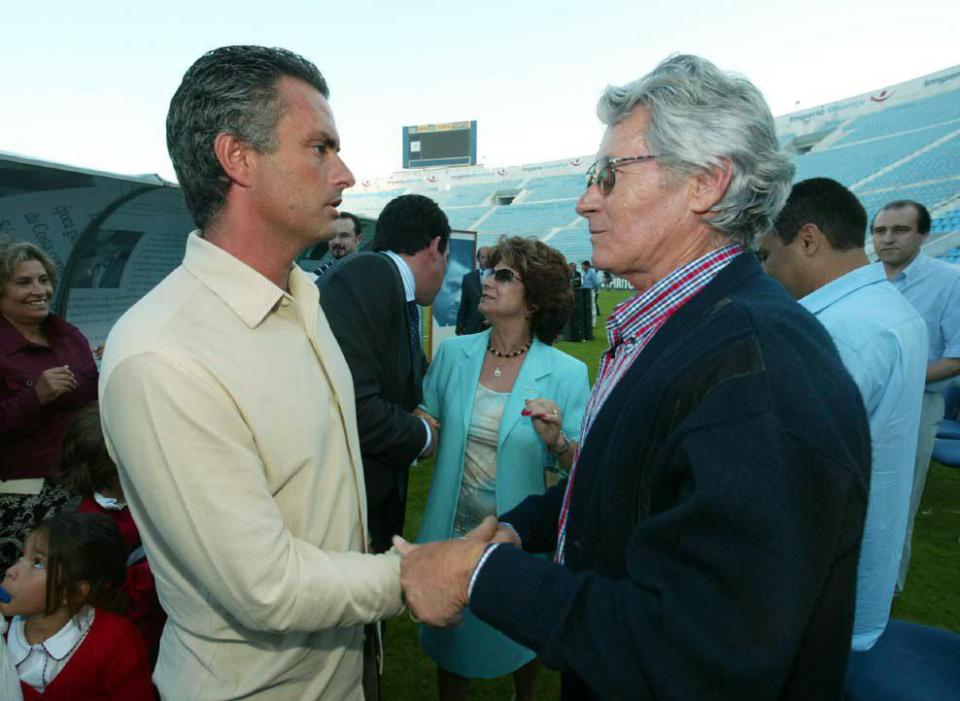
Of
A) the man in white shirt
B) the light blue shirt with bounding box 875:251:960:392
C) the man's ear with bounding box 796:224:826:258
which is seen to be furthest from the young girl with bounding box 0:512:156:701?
the light blue shirt with bounding box 875:251:960:392

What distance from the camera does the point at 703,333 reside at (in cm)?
119

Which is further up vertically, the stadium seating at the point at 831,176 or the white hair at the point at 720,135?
the stadium seating at the point at 831,176

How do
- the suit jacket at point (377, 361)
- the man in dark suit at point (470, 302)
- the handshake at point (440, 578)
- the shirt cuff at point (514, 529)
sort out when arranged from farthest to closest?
the man in dark suit at point (470, 302) → the suit jacket at point (377, 361) → the shirt cuff at point (514, 529) → the handshake at point (440, 578)

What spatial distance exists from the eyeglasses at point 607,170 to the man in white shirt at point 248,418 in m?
0.73

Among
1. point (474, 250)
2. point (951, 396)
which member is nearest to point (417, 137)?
point (474, 250)

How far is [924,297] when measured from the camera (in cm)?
479

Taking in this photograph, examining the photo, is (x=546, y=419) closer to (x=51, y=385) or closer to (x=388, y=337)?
(x=388, y=337)

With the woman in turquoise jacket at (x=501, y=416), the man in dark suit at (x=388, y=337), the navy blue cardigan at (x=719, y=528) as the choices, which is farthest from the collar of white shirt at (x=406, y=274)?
A: the navy blue cardigan at (x=719, y=528)

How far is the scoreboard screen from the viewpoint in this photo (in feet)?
173

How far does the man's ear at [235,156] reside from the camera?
4.92 ft

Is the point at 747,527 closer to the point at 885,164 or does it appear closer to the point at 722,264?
the point at 722,264

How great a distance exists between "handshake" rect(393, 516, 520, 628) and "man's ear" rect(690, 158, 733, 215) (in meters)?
0.95

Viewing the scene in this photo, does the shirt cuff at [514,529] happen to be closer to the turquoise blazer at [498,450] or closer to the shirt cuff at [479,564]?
the shirt cuff at [479,564]

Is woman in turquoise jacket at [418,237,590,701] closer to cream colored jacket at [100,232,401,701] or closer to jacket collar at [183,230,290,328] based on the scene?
cream colored jacket at [100,232,401,701]
